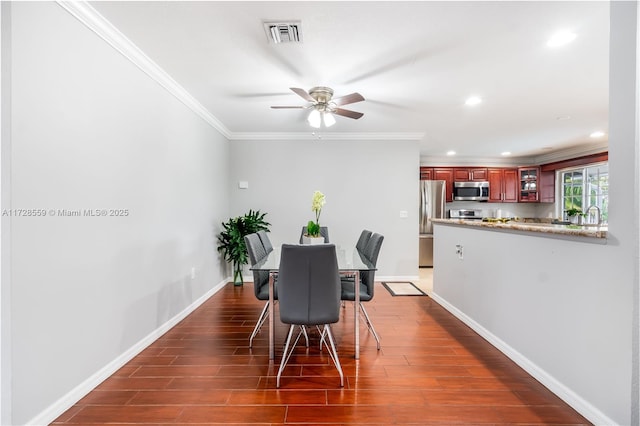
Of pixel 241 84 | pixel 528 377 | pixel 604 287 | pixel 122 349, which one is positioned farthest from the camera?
pixel 241 84

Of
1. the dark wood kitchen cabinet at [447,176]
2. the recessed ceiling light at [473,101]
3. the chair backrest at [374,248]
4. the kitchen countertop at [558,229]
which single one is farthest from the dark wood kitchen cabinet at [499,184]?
the chair backrest at [374,248]

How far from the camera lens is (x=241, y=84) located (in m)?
2.84

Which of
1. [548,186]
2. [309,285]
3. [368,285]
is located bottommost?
[368,285]

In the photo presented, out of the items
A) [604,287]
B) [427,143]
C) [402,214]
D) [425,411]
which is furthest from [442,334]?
[427,143]

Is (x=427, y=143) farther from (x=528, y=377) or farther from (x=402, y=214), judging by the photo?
(x=528, y=377)

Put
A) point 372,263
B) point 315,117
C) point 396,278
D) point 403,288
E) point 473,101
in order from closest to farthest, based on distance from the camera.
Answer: point 372,263 → point 315,117 → point 473,101 → point 403,288 → point 396,278

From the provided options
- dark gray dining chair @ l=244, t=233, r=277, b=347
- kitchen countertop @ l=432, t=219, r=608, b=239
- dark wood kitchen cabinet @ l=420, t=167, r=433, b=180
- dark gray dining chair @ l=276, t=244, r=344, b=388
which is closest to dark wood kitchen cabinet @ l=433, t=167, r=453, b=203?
dark wood kitchen cabinet @ l=420, t=167, r=433, b=180

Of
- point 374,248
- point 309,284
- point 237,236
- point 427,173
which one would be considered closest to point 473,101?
point 374,248

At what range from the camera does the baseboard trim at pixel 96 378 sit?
1.57 meters

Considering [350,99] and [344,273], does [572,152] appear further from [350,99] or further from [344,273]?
[344,273]

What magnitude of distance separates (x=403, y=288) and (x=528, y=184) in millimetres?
4463

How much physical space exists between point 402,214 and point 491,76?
2.46 meters

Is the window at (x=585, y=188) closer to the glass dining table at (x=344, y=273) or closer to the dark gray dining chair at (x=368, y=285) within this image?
the dark gray dining chair at (x=368, y=285)

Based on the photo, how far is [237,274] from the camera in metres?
4.46
